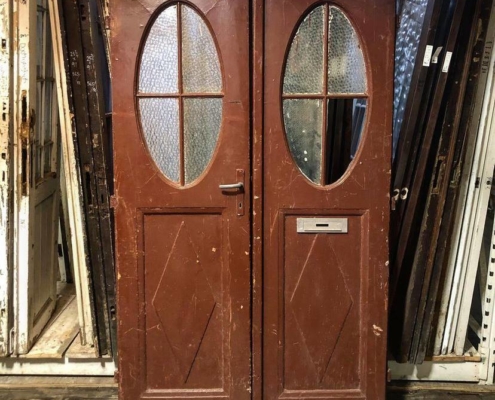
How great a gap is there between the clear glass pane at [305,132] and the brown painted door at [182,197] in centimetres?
18

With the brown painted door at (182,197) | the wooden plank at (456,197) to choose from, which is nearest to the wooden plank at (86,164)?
the brown painted door at (182,197)

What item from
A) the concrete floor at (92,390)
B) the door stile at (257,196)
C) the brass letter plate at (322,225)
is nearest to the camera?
the door stile at (257,196)

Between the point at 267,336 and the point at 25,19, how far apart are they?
1.76 m

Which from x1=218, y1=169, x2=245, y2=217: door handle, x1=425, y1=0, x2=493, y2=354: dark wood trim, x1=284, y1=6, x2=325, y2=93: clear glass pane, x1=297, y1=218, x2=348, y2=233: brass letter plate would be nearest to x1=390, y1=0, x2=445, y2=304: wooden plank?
x1=425, y1=0, x2=493, y2=354: dark wood trim

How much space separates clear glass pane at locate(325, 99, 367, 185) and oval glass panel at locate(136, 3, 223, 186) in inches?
21.6

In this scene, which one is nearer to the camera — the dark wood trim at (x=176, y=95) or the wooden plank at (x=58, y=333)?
the dark wood trim at (x=176, y=95)

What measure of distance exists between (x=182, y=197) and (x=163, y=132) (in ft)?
0.87

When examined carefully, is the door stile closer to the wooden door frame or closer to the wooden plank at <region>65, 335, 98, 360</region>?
the wooden plank at <region>65, 335, 98, 360</region>

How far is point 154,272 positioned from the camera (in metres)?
2.14

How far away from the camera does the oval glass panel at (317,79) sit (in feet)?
6.72

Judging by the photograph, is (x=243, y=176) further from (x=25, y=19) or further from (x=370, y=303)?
(x=25, y=19)

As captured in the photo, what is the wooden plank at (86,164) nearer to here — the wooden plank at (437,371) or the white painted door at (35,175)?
the white painted door at (35,175)

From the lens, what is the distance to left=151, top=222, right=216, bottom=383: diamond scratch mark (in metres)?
2.13

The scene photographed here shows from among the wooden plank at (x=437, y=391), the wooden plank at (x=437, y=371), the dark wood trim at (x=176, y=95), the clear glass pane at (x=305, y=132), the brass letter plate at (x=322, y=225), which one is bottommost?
the wooden plank at (x=437, y=391)
